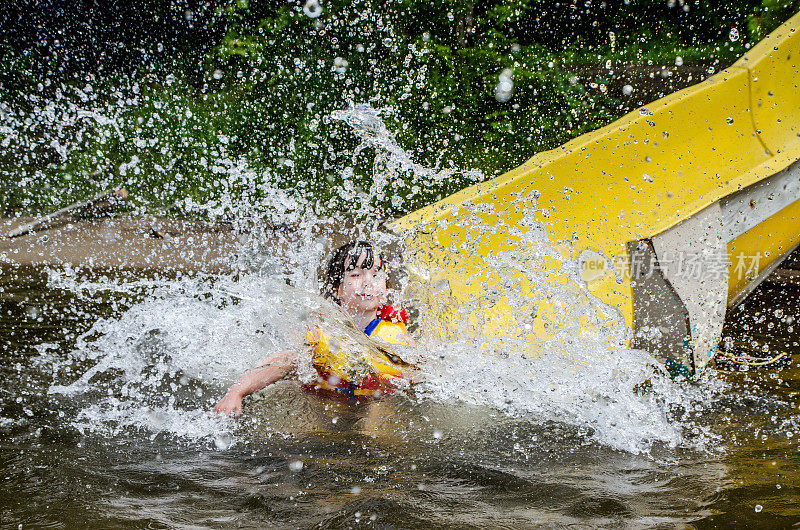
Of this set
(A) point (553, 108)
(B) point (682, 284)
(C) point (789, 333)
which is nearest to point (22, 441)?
(B) point (682, 284)

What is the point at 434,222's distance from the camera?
340cm

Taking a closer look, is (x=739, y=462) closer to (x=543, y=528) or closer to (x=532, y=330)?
(x=543, y=528)

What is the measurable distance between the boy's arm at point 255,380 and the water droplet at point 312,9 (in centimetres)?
688

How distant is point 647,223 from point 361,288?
1596 millimetres

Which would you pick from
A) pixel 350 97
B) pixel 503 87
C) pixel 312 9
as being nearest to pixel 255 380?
pixel 350 97

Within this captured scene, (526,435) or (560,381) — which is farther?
(560,381)

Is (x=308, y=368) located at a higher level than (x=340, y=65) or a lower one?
lower

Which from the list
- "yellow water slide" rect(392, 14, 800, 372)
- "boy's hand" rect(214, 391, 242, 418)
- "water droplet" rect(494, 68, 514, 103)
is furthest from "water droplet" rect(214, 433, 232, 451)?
"water droplet" rect(494, 68, 514, 103)

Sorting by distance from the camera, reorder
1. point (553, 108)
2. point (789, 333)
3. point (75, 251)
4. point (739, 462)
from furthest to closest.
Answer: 1. point (553, 108)
2. point (75, 251)
3. point (789, 333)
4. point (739, 462)

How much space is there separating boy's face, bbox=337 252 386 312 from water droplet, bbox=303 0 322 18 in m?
6.50

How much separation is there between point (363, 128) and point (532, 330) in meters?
1.72

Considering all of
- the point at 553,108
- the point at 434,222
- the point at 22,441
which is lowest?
the point at 22,441

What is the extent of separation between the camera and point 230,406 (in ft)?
7.73

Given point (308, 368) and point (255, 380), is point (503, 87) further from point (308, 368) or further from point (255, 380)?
point (255, 380)
